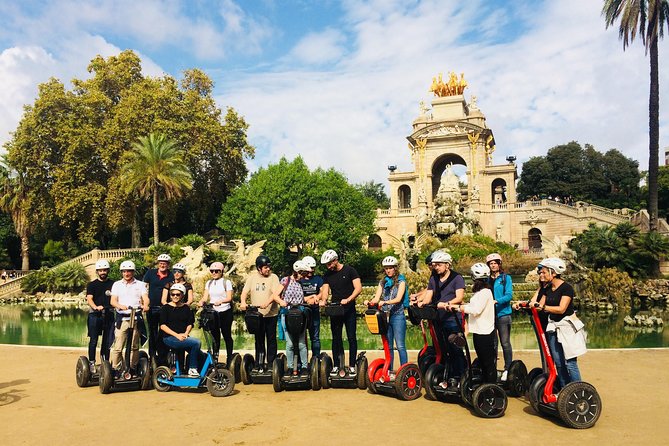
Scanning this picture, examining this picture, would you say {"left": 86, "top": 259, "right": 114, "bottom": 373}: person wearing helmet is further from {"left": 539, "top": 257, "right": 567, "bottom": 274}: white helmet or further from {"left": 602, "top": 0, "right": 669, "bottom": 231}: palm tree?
{"left": 602, "top": 0, "right": 669, "bottom": 231}: palm tree

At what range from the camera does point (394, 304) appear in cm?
710

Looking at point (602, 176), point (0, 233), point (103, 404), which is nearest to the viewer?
point (103, 404)

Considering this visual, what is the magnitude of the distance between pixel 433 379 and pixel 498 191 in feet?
175

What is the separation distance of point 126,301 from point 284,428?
10.7 ft

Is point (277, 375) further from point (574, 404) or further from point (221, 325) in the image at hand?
point (574, 404)

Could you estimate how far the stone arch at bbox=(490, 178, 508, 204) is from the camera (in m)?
54.6

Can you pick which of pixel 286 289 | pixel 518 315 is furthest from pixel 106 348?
pixel 518 315

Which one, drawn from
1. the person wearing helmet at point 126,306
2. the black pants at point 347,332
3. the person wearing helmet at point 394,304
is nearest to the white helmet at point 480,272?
the person wearing helmet at point 394,304

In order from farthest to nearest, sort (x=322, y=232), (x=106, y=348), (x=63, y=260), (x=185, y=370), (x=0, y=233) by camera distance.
Answer: (x=0, y=233), (x=63, y=260), (x=322, y=232), (x=106, y=348), (x=185, y=370)

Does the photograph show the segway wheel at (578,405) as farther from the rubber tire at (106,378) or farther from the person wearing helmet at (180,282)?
the rubber tire at (106,378)

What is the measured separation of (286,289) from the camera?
7559 millimetres

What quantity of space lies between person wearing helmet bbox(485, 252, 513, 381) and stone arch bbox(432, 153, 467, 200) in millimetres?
49124

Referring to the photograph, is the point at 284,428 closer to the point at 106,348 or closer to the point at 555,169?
the point at 106,348

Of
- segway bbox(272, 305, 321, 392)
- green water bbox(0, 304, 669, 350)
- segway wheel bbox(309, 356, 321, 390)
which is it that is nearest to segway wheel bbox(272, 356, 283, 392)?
segway bbox(272, 305, 321, 392)
